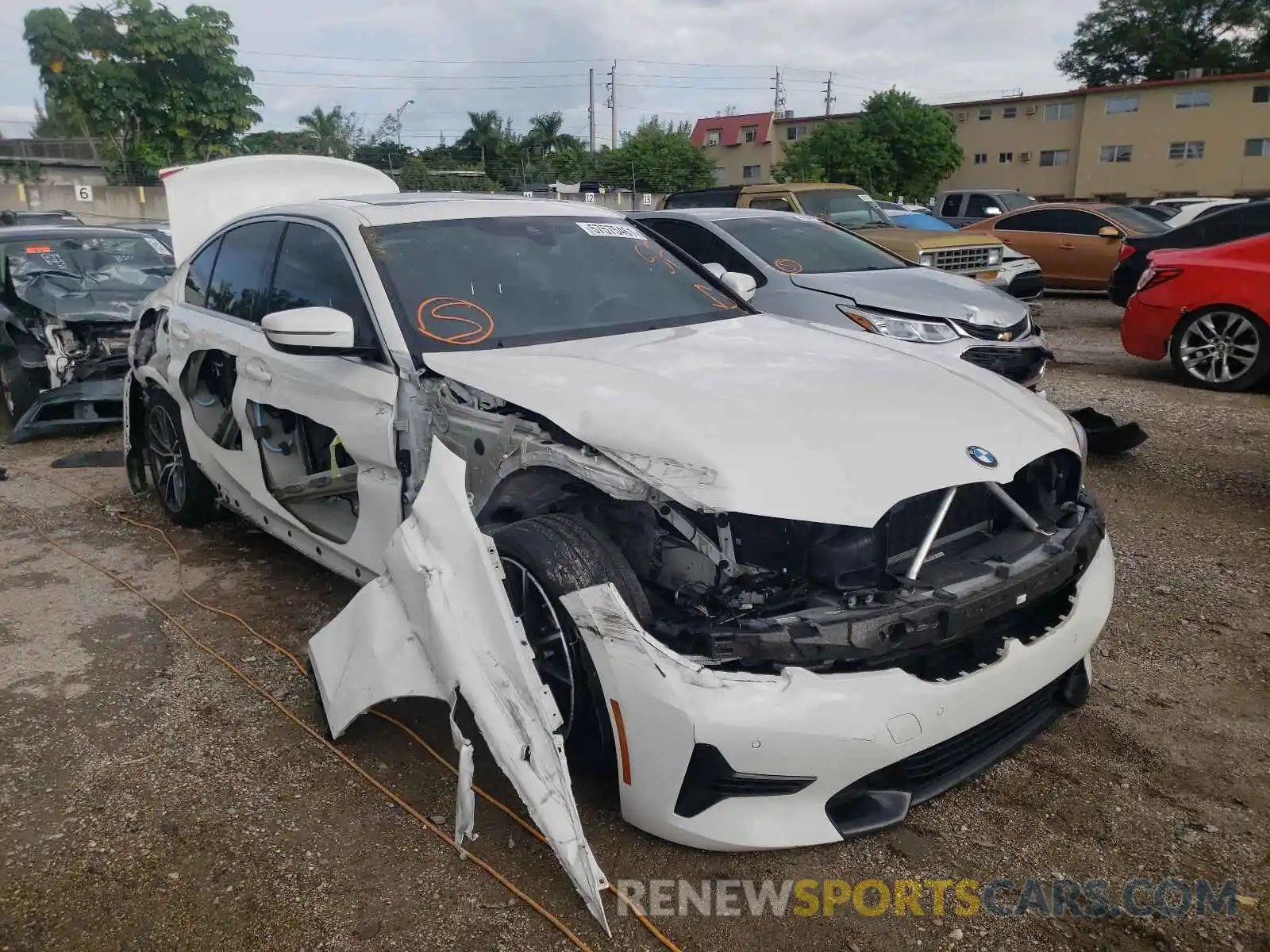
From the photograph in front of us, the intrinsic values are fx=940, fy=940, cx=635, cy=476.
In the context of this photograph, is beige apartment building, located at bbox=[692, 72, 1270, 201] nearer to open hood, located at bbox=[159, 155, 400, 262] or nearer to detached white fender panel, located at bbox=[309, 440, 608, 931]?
open hood, located at bbox=[159, 155, 400, 262]

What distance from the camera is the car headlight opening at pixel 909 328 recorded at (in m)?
6.32

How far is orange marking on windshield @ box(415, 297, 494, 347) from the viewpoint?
3195 mm

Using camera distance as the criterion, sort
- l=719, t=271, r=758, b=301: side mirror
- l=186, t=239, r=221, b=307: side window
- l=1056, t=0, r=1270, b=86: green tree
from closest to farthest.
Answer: l=719, t=271, r=758, b=301: side mirror, l=186, t=239, r=221, b=307: side window, l=1056, t=0, r=1270, b=86: green tree

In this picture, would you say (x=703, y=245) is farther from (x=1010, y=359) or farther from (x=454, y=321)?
(x=454, y=321)

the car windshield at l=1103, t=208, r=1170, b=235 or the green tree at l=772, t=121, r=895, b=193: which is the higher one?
the green tree at l=772, t=121, r=895, b=193

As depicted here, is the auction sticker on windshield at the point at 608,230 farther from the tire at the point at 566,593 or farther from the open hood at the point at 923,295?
the open hood at the point at 923,295

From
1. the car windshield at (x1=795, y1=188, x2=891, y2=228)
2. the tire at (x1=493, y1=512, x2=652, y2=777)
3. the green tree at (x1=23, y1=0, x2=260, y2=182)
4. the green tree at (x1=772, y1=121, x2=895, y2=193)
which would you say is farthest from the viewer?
the green tree at (x1=772, y1=121, x2=895, y2=193)

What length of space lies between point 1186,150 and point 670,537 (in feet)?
162

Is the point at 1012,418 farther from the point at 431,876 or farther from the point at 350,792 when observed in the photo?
the point at 350,792

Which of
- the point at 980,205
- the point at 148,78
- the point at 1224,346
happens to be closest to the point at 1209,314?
the point at 1224,346

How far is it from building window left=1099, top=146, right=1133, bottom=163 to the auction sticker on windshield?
4766 cm

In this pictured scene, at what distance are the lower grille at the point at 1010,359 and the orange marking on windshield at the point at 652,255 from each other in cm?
295

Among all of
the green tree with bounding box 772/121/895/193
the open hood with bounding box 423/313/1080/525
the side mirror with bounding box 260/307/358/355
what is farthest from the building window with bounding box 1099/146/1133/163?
the side mirror with bounding box 260/307/358/355

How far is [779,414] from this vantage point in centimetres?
258
